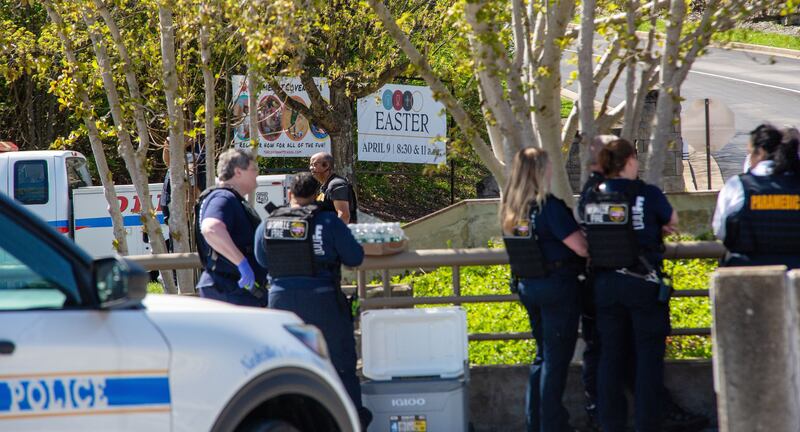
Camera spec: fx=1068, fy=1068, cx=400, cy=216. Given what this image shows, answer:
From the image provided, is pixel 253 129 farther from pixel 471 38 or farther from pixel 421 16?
pixel 421 16

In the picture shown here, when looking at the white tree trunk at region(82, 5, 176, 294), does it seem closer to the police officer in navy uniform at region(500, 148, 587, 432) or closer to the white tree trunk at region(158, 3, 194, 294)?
the white tree trunk at region(158, 3, 194, 294)

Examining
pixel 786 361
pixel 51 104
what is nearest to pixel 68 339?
pixel 786 361

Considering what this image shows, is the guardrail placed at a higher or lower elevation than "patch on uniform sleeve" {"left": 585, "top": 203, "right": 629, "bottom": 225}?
lower

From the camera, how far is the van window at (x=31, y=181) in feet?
56.0

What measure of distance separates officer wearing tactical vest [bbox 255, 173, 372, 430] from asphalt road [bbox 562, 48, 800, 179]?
15.0 metres

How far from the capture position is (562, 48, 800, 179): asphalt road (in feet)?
81.0

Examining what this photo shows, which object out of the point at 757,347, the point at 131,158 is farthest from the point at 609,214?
the point at 131,158

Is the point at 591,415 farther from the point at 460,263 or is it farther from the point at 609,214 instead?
the point at 609,214

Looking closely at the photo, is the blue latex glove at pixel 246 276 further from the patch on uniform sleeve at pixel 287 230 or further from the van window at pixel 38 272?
the van window at pixel 38 272

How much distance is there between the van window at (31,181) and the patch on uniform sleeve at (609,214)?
512 inches

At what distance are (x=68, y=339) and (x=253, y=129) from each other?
19.1 ft

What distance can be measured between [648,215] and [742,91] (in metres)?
27.5

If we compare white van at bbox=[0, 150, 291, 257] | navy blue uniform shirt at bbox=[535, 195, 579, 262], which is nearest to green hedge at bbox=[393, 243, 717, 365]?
navy blue uniform shirt at bbox=[535, 195, 579, 262]

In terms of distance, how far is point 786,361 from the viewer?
4844mm
